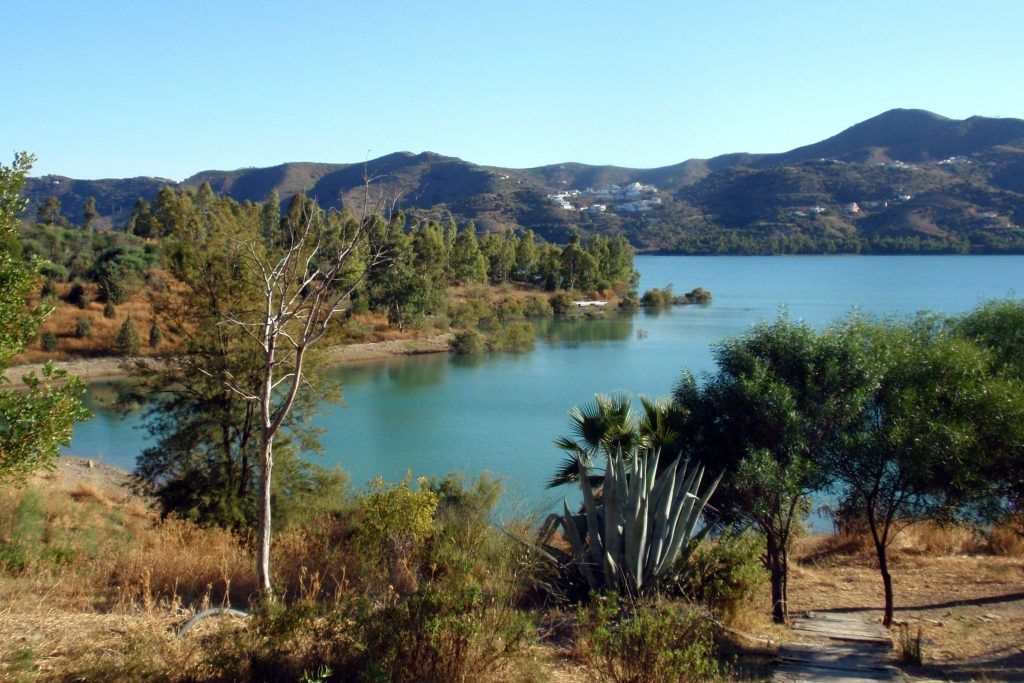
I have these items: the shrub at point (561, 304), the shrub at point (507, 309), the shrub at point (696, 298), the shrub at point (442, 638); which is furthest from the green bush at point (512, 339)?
the shrub at point (442, 638)

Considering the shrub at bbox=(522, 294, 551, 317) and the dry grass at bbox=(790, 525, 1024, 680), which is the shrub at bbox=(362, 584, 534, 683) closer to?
the dry grass at bbox=(790, 525, 1024, 680)

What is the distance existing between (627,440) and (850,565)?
11.6 feet

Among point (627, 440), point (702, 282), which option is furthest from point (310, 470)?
point (702, 282)

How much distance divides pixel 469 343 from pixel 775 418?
137ft

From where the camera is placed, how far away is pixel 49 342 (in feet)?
130

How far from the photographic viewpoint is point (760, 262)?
147750mm

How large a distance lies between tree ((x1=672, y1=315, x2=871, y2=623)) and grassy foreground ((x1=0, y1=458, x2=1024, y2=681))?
103 cm

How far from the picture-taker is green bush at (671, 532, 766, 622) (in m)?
6.56

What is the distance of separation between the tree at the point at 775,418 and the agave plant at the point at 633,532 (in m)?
1.12

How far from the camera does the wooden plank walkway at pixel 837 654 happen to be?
573 centimetres

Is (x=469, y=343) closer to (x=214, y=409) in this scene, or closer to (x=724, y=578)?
(x=214, y=409)

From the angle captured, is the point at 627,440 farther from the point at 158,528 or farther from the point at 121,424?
the point at 121,424

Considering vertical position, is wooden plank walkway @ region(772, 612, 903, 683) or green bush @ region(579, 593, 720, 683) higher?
green bush @ region(579, 593, 720, 683)

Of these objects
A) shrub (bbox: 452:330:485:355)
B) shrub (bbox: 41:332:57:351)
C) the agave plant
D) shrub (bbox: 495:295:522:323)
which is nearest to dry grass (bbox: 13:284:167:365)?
shrub (bbox: 41:332:57:351)
